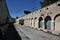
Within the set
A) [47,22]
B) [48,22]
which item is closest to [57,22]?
[48,22]

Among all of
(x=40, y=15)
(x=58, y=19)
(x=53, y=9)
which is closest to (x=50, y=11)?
(x=53, y=9)

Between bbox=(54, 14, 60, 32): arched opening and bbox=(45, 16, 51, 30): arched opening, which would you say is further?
bbox=(45, 16, 51, 30): arched opening

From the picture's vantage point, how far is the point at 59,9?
23094 millimetres

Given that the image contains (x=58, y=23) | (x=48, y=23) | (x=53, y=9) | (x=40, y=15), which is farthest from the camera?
(x=40, y=15)

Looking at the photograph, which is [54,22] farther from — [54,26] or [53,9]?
[53,9]

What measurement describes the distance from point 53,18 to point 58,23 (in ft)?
5.75

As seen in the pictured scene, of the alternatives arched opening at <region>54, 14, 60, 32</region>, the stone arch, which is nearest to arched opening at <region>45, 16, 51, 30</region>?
the stone arch

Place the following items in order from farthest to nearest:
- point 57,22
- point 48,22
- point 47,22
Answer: point 47,22 → point 48,22 → point 57,22

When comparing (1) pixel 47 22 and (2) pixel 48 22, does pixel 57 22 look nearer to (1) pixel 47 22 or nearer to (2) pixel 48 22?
(2) pixel 48 22

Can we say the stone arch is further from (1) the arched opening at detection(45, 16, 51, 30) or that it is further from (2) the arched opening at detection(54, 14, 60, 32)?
(2) the arched opening at detection(54, 14, 60, 32)

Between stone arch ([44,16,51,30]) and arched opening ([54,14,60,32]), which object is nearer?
arched opening ([54,14,60,32])

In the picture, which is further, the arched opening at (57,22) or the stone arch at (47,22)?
the stone arch at (47,22)

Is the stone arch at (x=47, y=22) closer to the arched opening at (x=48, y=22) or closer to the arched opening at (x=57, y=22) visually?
the arched opening at (x=48, y=22)

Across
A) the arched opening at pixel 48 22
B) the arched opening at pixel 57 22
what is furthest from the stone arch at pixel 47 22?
the arched opening at pixel 57 22
